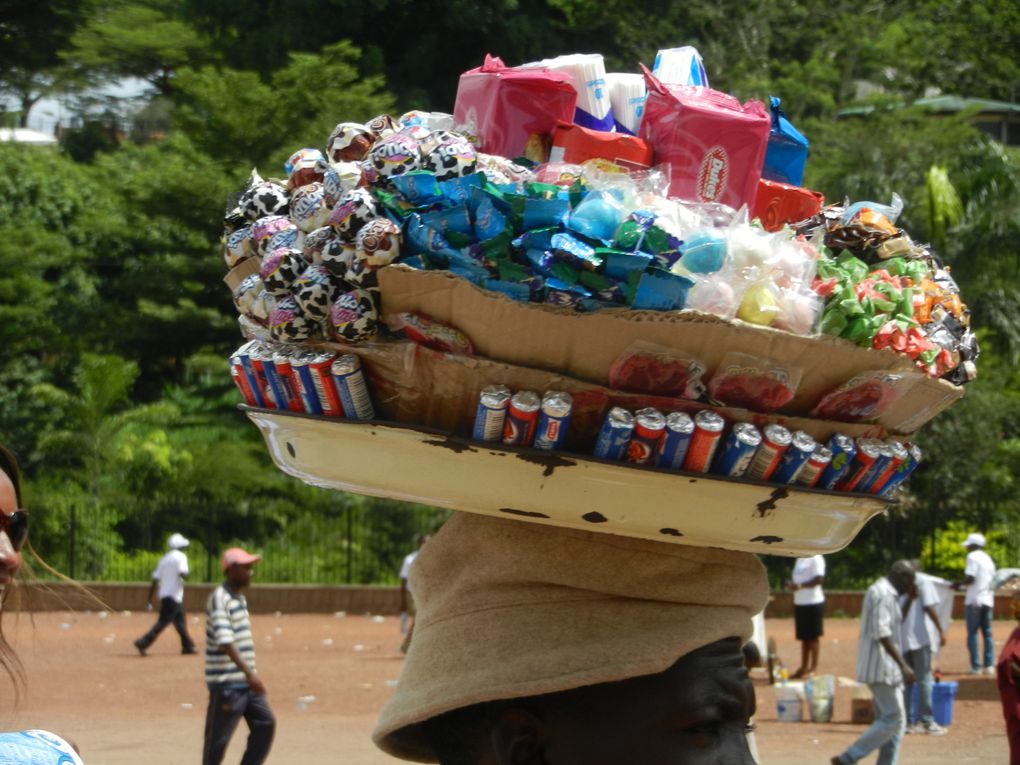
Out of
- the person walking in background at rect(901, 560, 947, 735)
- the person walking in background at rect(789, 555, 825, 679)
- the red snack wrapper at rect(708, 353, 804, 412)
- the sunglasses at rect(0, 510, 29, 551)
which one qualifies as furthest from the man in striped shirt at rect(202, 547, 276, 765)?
the red snack wrapper at rect(708, 353, 804, 412)

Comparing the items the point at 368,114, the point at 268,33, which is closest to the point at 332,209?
the point at 368,114

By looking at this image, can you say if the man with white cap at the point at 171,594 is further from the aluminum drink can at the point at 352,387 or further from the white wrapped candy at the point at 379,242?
Answer: the white wrapped candy at the point at 379,242

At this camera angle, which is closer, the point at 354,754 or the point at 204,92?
the point at 354,754

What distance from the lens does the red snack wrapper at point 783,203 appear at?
255 cm

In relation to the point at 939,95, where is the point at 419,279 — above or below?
above

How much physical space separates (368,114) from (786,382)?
26.1 m

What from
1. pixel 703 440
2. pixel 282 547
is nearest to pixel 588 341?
pixel 703 440

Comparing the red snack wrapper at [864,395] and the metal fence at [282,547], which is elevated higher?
the red snack wrapper at [864,395]

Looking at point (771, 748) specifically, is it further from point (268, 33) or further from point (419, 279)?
point (268, 33)

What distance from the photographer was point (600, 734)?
7.48 feet

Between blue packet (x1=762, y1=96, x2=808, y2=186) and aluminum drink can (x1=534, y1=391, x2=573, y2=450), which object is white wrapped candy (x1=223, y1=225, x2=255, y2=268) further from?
blue packet (x1=762, y1=96, x2=808, y2=186)

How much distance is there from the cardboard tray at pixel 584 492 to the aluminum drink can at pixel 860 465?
1.0 inches

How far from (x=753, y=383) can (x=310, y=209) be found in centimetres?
76

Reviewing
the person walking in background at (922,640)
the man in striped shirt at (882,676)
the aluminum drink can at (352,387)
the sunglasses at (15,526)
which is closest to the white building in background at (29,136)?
the person walking in background at (922,640)
